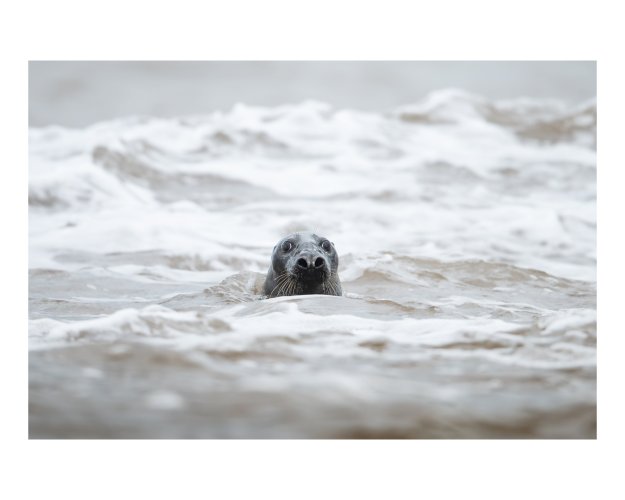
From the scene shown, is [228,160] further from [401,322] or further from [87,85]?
[401,322]

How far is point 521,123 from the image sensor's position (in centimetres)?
1228

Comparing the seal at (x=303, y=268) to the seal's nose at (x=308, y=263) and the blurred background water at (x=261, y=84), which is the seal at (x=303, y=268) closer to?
the seal's nose at (x=308, y=263)

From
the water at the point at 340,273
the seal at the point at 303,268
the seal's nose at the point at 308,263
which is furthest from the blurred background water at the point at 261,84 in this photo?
the seal's nose at the point at 308,263

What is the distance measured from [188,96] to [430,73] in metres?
3.40

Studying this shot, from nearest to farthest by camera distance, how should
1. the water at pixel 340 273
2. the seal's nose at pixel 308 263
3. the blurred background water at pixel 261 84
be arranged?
1. the water at pixel 340 273
2. the seal's nose at pixel 308 263
3. the blurred background water at pixel 261 84

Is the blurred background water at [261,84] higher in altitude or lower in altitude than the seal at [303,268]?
higher

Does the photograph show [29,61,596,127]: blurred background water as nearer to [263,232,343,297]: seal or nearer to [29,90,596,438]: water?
[29,90,596,438]: water

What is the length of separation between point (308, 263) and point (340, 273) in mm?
2093

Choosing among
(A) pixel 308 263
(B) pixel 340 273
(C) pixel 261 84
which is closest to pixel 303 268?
(A) pixel 308 263

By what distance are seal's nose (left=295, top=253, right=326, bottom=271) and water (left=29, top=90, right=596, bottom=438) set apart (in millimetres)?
A: 347

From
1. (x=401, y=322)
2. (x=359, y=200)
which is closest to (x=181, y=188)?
(x=359, y=200)

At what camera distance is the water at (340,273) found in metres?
3.41

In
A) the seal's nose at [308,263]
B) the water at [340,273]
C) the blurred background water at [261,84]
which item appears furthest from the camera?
the blurred background water at [261,84]
